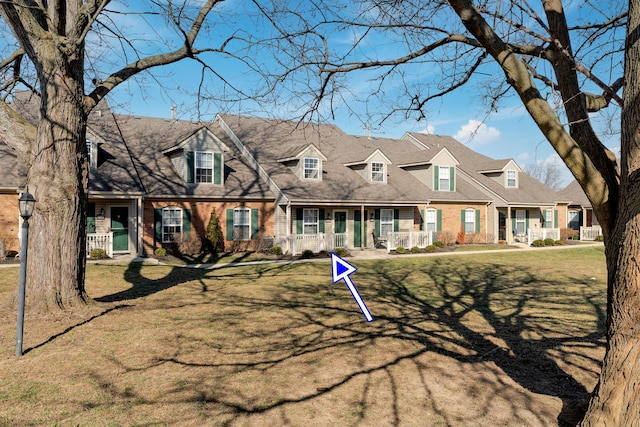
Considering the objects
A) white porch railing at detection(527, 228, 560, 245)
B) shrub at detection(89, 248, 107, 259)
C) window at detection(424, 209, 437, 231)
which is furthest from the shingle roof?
white porch railing at detection(527, 228, 560, 245)

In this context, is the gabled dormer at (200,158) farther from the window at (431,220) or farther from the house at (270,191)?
the window at (431,220)

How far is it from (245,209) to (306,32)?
1746 cm

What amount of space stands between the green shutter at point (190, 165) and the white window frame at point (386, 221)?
10.8m

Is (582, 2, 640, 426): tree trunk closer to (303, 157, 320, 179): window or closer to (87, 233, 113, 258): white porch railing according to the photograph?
(87, 233, 113, 258): white porch railing

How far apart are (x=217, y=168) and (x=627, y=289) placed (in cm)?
2123

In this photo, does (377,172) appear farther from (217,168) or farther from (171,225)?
(171,225)

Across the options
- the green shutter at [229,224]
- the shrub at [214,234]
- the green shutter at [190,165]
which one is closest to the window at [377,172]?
the green shutter at [229,224]

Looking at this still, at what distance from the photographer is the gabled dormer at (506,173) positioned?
33341 millimetres

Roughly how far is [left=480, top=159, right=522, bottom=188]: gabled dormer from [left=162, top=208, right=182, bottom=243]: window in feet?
73.9

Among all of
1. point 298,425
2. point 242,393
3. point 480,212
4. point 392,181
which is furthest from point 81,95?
point 480,212

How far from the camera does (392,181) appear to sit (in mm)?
29062

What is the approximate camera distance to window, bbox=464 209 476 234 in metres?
30.6

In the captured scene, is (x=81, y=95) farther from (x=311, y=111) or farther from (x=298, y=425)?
(x=298, y=425)

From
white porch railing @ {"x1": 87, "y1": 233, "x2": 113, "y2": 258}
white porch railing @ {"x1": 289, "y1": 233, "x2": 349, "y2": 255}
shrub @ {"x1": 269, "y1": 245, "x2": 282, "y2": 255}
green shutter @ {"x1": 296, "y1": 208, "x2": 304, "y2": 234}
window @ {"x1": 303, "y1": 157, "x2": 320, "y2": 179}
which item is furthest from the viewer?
window @ {"x1": 303, "y1": 157, "x2": 320, "y2": 179}
